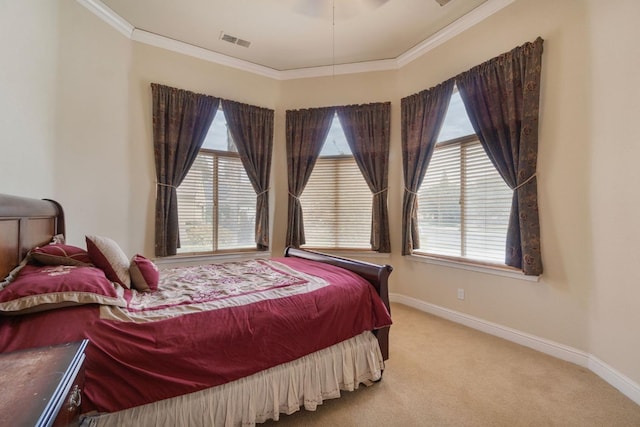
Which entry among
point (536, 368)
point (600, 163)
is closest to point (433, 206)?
point (600, 163)

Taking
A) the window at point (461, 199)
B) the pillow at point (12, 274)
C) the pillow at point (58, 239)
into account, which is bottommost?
the pillow at point (12, 274)

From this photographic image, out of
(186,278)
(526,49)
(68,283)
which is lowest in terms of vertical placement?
(186,278)

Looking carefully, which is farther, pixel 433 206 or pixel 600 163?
pixel 433 206

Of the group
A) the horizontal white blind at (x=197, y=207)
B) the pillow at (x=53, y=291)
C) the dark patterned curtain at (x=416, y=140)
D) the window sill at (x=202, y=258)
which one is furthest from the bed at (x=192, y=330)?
the dark patterned curtain at (x=416, y=140)

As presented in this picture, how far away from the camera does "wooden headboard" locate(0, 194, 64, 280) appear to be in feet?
4.85

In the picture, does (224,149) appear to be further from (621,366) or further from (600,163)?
(621,366)

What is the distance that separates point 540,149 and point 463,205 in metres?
0.88

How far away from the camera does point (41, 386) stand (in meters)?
0.72

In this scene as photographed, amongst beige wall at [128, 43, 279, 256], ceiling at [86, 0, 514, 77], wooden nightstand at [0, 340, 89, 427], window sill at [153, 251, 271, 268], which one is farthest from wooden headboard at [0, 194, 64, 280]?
ceiling at [86, 0, 514, 77]

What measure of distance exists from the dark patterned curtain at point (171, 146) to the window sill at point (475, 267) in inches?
121

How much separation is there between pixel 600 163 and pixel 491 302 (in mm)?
1522

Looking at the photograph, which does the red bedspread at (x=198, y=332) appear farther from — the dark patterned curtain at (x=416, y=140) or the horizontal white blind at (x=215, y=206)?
the horizontal white blind at (x=215, y=206)

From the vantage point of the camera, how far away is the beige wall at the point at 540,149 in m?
1.91

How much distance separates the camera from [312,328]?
1.67 meters
